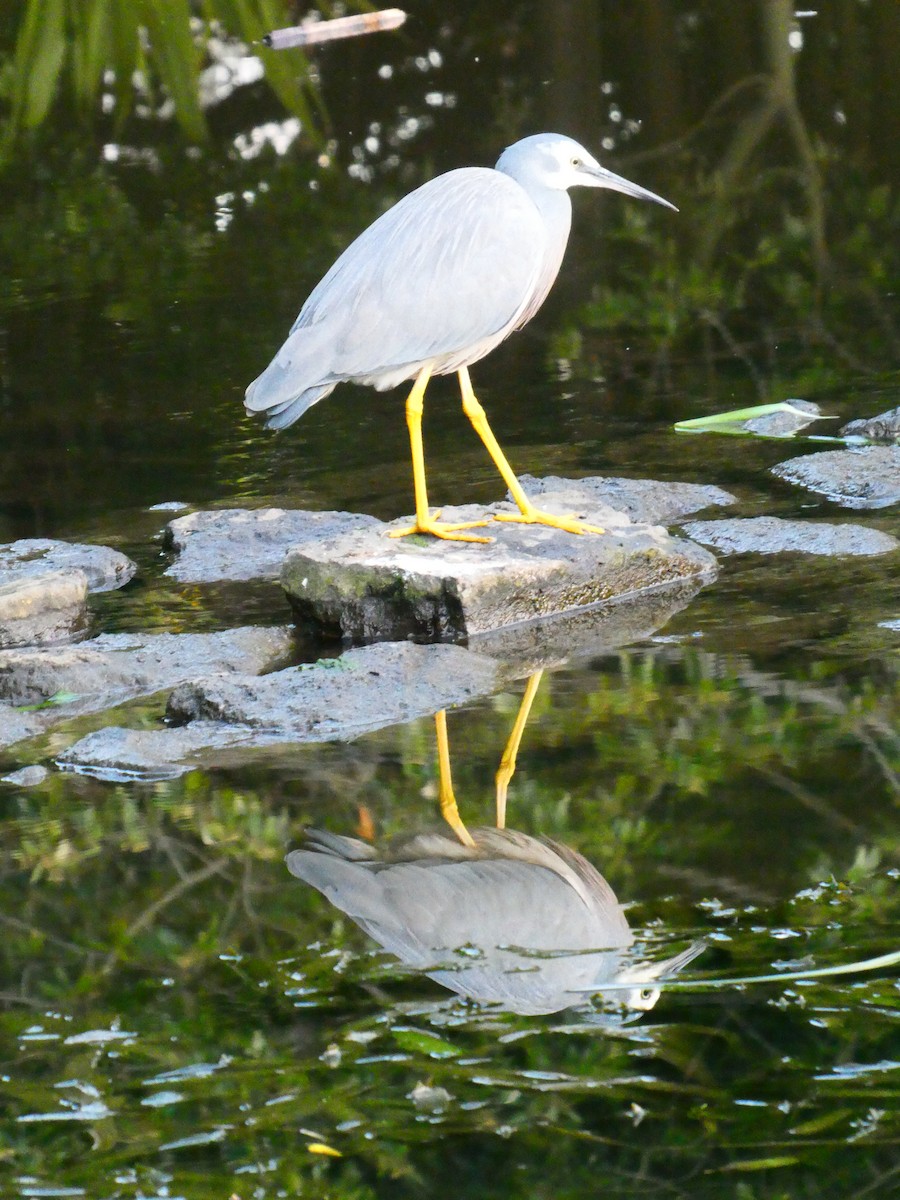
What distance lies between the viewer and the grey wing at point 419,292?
16.7 ft

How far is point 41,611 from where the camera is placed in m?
5.15

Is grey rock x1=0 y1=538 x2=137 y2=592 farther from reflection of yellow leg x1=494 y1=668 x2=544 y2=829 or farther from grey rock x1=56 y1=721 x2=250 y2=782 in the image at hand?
reflection of yellow leg x1=494 y1=668 x2=544 y2=829

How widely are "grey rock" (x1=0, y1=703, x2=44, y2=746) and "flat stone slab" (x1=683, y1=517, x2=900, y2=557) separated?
6.98 feet

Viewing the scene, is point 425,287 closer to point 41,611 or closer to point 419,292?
point 419,292

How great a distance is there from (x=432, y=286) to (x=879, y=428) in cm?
204

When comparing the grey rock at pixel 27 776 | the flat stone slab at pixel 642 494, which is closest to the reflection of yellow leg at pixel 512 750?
the grey rock at pixel 27 776

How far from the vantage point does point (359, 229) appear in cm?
1020

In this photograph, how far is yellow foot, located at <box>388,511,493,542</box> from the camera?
17.1 ft

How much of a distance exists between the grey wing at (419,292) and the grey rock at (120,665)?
27.3 inches

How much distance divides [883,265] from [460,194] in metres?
4.21

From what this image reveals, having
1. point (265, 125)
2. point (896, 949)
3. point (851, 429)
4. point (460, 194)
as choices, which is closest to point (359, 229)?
point (265, 125)

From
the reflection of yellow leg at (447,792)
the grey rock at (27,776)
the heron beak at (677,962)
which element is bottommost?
the heron beak at (677,962)

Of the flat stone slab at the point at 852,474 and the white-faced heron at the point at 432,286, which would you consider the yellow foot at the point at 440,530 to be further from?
the flat stone slab at the point at 852,474

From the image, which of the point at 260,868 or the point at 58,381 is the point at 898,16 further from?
the point at 260,868
